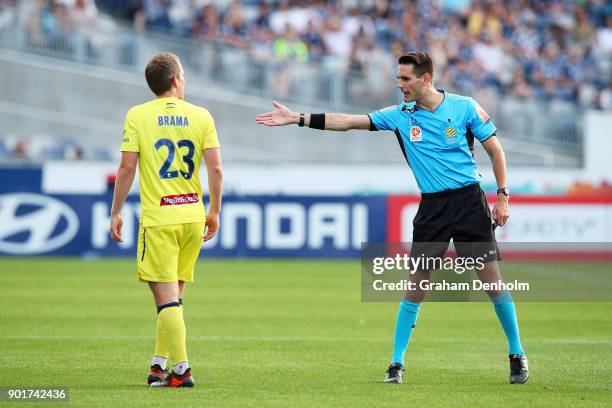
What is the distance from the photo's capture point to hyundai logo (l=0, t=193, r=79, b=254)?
21.2 meters

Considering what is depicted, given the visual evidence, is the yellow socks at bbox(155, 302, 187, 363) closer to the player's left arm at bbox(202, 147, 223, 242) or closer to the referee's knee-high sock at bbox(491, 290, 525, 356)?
the player's left arm at bbox(202, 147, 223, 242)

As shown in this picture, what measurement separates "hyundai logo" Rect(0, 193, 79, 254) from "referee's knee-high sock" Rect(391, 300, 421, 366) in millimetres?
13742

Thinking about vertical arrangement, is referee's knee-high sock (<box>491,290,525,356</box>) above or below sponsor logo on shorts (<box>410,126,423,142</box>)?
below

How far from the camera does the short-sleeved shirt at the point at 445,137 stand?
28.3 ft

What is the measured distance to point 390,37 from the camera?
2825cm

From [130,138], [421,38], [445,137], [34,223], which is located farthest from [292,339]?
[421,38]

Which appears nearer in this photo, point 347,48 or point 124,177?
point 124,177

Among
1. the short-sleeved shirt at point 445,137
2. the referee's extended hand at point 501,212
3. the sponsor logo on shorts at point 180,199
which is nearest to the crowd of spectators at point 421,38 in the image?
the short-sleeved shirt at point 445,137

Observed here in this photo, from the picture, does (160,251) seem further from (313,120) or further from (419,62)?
(419,62)

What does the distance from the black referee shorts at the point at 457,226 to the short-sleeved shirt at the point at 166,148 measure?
1.76m

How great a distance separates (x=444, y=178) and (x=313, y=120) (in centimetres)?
110

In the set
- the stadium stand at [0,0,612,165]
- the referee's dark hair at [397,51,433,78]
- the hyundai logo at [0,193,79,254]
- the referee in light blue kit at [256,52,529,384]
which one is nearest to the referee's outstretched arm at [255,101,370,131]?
the referee in light blue kit at [256,52,529,384]

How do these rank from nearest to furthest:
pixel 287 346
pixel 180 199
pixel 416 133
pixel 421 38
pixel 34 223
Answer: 1. pixel 180 199
2. pixel 416 133
3. pixel 287 346
4. pixel 34 223
5. pixel 421 38

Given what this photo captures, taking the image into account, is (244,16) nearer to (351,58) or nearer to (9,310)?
(351,58)
